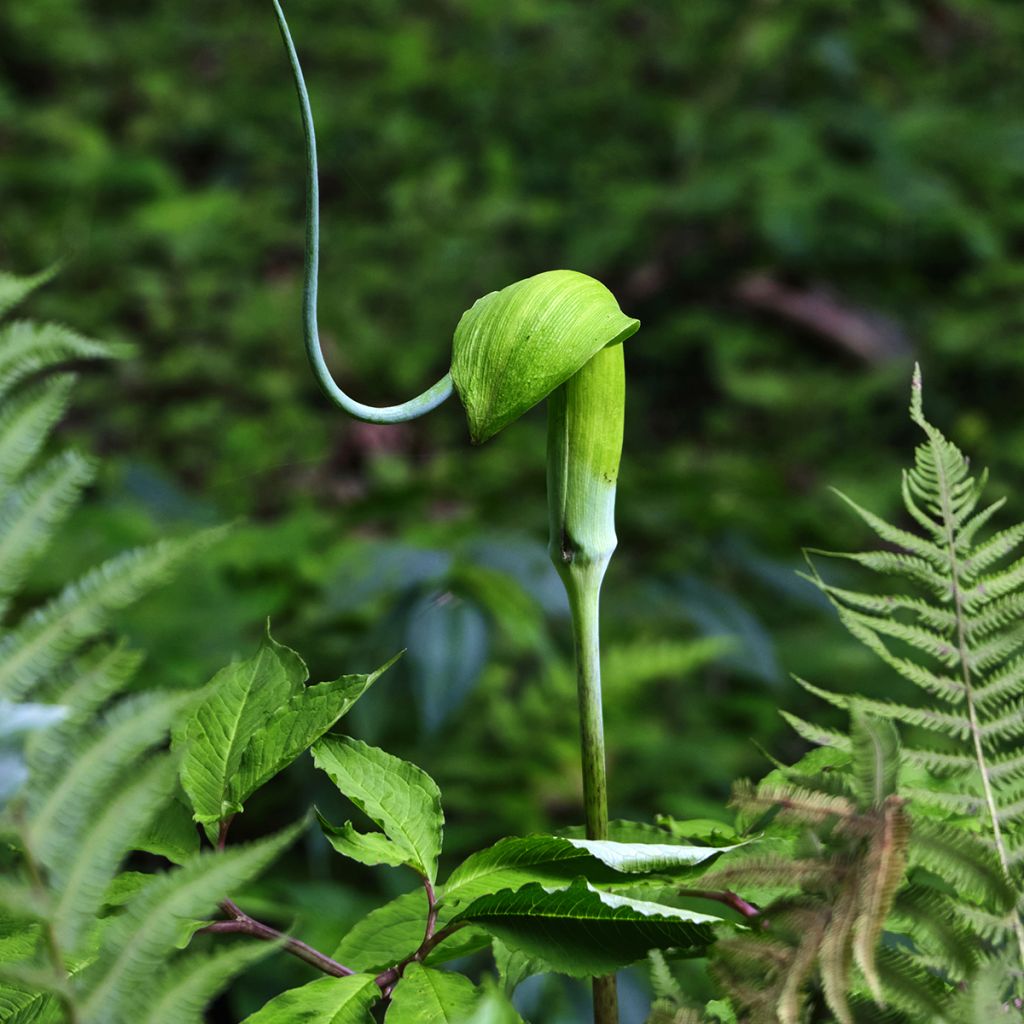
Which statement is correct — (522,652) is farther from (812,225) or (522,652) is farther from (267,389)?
(812,225)

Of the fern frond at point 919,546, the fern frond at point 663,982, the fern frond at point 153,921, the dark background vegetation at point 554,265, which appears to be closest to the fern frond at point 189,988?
the fern frond at point 153,921

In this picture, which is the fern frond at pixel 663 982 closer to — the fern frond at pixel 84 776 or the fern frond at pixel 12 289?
the fern frond at pixel 84 776

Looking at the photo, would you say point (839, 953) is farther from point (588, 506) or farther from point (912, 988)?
point (588, 506)

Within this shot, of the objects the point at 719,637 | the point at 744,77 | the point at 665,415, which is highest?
the point at 744,77

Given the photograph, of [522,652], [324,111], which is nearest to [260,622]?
[522,652]

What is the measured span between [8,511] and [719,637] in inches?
54.0

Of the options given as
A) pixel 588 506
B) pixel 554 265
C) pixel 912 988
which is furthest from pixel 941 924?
pixel 554 265

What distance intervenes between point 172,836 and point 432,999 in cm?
10

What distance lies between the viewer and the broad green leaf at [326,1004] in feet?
1.06

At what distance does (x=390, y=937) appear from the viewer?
406 millimetres

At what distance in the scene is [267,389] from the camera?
320 cm

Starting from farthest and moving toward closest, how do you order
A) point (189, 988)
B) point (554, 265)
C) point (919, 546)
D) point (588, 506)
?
point (554, 265) → point (588, 506) → point (919, 546) → point (189, 988)

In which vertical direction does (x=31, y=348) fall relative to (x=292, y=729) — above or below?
above

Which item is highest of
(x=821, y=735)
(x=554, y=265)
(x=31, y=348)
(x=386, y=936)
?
(x=31, y=348)
